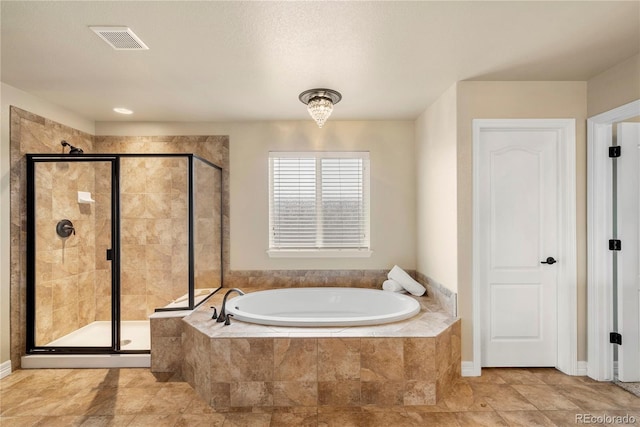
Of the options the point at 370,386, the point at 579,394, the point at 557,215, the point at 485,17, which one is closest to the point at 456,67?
the point at 485,17

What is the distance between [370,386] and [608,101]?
2737mm

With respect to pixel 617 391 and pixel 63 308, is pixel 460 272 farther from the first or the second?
pixel 63 308

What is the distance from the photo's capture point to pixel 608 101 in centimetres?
256

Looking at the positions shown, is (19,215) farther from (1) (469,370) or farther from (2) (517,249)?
(2) (517,249)

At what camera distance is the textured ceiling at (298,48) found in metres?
1.79

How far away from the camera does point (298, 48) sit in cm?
217

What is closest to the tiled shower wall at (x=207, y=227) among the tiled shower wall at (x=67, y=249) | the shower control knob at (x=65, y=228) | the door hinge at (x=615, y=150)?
the tiled shower wall at (x=67, y=249)

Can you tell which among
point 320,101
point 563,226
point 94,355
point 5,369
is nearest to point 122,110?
point 320,101

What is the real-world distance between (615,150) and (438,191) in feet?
4.35

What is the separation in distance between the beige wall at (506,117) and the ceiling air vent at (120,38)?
7.70ft

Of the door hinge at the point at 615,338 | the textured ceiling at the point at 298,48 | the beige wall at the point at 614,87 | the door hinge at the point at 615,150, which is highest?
the textured ceiling at the point at 298,48

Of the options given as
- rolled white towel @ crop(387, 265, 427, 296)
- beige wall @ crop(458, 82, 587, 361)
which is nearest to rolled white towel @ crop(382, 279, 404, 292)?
rolled white towel @ crop(387, 265, 427, 296)

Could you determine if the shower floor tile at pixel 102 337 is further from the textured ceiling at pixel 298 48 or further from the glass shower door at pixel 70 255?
the textured ceiling at pixel 298 48

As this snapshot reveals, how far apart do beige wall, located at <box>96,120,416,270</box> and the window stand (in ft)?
0.30
